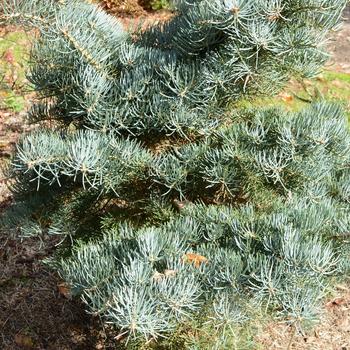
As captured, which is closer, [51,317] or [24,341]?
[24,341]

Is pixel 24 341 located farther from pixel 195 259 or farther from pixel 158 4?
pixel 158 4

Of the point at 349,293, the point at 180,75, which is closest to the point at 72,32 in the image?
the point at 180,75

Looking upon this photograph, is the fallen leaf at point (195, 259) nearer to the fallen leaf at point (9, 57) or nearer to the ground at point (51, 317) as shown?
the ground at point (51, 317)

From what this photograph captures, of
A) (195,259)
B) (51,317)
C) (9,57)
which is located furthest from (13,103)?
(195,259)

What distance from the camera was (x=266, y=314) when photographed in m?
2.45

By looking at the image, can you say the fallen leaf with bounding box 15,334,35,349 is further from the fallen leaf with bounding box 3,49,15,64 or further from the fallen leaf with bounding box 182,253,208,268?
the fallen leaf with bounding box 3,49,15,64

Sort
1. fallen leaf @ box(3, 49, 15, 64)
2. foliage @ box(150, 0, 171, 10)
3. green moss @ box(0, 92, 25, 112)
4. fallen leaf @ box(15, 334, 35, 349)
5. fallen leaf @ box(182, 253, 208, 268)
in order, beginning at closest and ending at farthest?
fallen leaf @ box(182, 253, 208, 268)
fallen leaf @ box(15, 334, 35, 349)
green moss @ box(0, 92, 25, 112)
fallen leaf @ box(3, 49, 15, 64)
foliage @ box(150, 0, 171, 10)

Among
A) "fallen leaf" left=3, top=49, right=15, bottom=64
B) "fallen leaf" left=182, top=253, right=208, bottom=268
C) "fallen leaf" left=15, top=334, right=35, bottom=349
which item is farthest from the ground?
"fallen leaf" left=3, top=49, right=15, bottom=64

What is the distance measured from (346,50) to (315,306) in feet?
20.4

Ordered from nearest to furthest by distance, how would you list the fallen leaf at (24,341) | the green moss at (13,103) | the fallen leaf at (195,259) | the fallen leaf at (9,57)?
1. the fallen leaf at (195,259)
2. the fallen leaf at (24,341)
3. the green moss at (13,103)
4. the fallen leaf at (9,57)

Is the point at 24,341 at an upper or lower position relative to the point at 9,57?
lower

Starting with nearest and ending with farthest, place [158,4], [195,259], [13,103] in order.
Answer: [195,259], [13,103], [158,4]

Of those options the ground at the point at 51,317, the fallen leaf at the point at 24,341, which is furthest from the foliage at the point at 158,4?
the fallen leaf at the point at 24,341

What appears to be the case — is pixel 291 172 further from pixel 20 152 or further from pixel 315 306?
pixel 20 152
